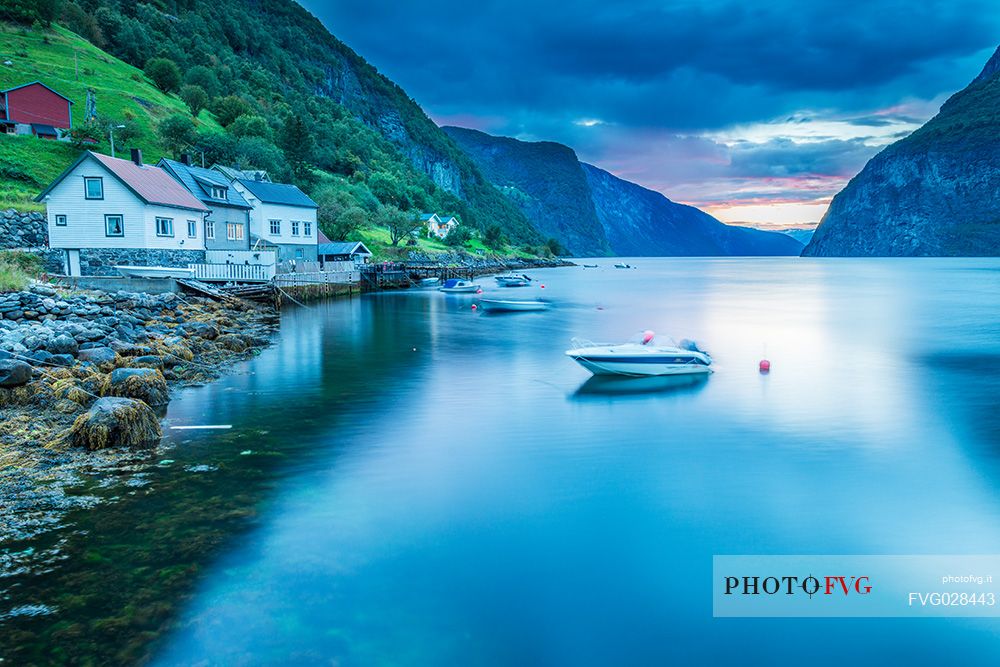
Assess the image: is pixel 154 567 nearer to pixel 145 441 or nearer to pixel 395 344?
pixel 145 441

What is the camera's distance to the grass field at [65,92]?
5712 cm

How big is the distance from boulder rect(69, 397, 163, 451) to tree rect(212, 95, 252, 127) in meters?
110

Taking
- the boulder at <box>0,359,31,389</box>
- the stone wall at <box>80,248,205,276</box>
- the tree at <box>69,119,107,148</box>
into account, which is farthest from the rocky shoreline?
the tree at <box>69,119,107,148</box>

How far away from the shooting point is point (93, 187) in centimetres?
4197

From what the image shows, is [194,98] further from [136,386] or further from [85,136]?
[136,386]

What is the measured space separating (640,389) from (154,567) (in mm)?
17998

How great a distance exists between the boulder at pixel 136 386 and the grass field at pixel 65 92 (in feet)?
153

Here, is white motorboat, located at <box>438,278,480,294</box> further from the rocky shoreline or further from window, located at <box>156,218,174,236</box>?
the rocky shoreline

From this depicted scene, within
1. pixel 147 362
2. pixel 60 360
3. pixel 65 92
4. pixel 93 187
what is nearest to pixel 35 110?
pixel 65 92

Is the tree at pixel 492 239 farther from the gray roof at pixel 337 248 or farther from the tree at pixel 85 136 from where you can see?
the tree at pixel 85 136

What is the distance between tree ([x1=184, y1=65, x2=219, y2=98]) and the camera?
116 m

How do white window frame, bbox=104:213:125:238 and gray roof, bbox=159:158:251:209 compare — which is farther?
gray roof, bbox=159:158:251:209

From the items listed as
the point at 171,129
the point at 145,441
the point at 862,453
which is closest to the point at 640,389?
→ the point at 862,453

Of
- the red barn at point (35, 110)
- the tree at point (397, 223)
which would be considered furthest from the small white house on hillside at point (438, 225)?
the red barn at point (35, 110)
